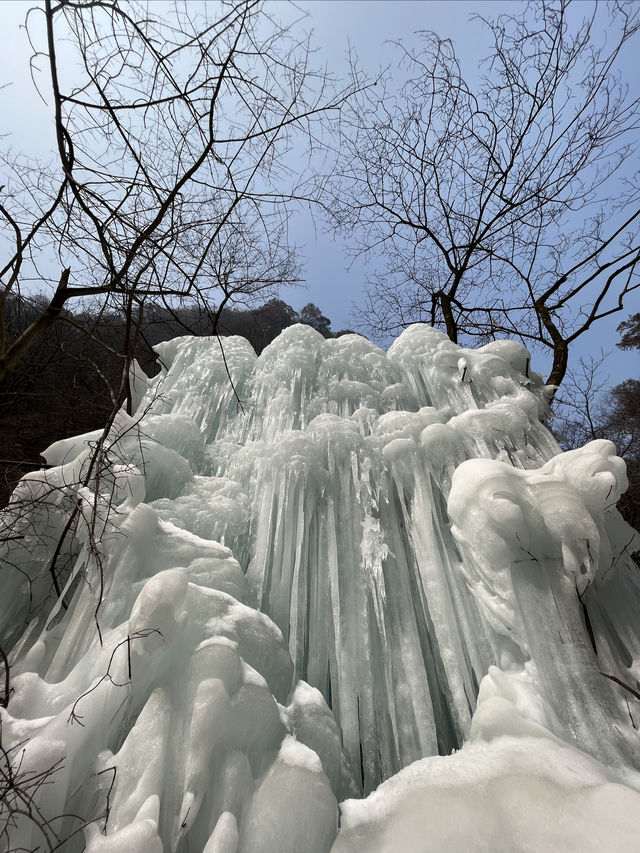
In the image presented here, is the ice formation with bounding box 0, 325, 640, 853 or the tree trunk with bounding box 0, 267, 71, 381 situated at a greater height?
the tree trunk with bounding box 0, 267, 71, 381

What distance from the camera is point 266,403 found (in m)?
3.79

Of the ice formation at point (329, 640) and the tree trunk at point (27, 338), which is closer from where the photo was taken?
the ice formation at point (329, 640)

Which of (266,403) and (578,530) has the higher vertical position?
(266,403)

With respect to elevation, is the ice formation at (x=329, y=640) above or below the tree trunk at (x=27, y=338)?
below

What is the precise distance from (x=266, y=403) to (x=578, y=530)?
2.47 meters

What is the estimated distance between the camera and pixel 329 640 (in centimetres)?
231

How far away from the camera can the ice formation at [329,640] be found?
4.26 feet

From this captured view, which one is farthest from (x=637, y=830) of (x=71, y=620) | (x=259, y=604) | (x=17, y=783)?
(x=71, y=620)

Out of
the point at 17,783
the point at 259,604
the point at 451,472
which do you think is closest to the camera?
the point at 17,783

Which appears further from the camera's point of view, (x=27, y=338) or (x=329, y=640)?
(x=329, y=640)

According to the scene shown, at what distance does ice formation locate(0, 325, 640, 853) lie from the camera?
1.30 metres

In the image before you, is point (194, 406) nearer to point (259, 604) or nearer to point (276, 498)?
→ point (276, 498)

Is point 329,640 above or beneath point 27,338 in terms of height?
beneath

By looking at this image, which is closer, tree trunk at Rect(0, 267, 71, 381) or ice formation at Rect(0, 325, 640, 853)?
ice formation at Rect(0, 325, 640, 853)
